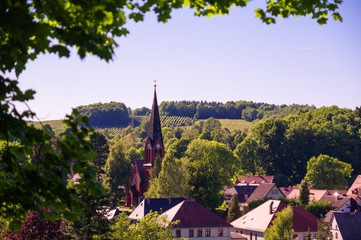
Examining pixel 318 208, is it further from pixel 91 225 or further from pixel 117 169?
pixel 91 225

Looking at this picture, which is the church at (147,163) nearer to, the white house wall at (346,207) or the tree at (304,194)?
the tree at (304,194)

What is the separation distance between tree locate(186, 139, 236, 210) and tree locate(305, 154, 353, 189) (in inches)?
804

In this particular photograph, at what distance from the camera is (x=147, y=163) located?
279 feet

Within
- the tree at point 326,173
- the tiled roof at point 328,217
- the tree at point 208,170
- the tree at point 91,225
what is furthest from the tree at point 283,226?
the tree at point 326,173

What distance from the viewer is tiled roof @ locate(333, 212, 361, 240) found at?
204 ft

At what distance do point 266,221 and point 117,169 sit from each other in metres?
30.6

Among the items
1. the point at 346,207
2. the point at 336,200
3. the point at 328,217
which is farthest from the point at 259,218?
the point at 346,207

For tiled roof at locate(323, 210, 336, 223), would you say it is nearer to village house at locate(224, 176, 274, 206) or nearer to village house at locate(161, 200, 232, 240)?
village house at locate(161, 200, 232, 240)

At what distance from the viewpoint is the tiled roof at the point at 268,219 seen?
61844 mm

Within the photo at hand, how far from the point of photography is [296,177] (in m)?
117

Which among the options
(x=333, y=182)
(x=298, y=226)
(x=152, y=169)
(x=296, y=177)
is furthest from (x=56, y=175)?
(x=296, y=177)

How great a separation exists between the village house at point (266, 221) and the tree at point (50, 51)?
54.3 metres

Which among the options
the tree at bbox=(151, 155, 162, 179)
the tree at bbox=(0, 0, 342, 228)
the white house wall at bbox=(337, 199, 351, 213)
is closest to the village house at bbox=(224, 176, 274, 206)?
the white house wall at bbox=(337, 199, 351, 213)

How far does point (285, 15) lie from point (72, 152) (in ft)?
12.8
